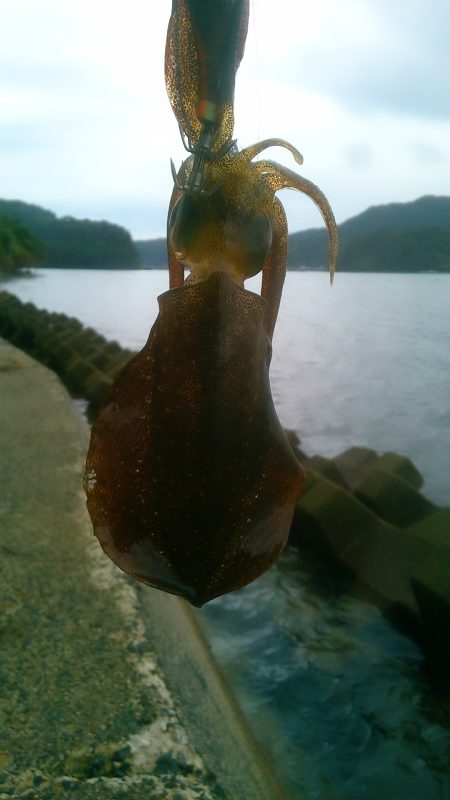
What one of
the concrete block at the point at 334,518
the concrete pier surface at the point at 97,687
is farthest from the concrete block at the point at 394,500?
the concrete pier surface at the point at 97,687

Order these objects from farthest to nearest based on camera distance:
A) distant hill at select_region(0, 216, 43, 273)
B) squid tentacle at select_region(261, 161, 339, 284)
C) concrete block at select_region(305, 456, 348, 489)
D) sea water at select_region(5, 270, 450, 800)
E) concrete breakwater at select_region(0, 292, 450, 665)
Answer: distant hill at select_region(0, 216, 43, 273) < concrete block at select_region(305, 456, 348, 489) < concrete breakwater at select_region(0, 292, 450, 665) < sea water at select_region(5, 270, 450, 800) < squid tentacle at select_region(261, 161, 339, 284)

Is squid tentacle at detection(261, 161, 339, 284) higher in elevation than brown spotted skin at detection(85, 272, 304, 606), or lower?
higher

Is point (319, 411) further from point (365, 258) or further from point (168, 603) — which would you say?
point (168, 603)

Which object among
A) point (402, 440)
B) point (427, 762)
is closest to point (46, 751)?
point (427, 762)

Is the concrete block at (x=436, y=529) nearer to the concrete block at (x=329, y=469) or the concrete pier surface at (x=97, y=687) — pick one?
the concrete block at (x=329, y=469)

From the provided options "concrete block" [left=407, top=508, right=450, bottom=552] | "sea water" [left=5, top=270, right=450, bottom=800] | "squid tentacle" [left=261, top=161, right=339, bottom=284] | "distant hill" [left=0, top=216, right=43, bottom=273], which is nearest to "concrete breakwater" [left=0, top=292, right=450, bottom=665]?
"concrete block" [left=407, top=508, right=450, bottom=552]

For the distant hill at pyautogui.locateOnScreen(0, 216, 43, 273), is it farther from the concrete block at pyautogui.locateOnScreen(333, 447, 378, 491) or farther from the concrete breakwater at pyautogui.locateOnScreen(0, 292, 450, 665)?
the concrete breakwater at pyautogui.locateOnScreen(0, 292, 450, 665)

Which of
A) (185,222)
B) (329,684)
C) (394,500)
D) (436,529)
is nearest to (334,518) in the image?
(394,500)
